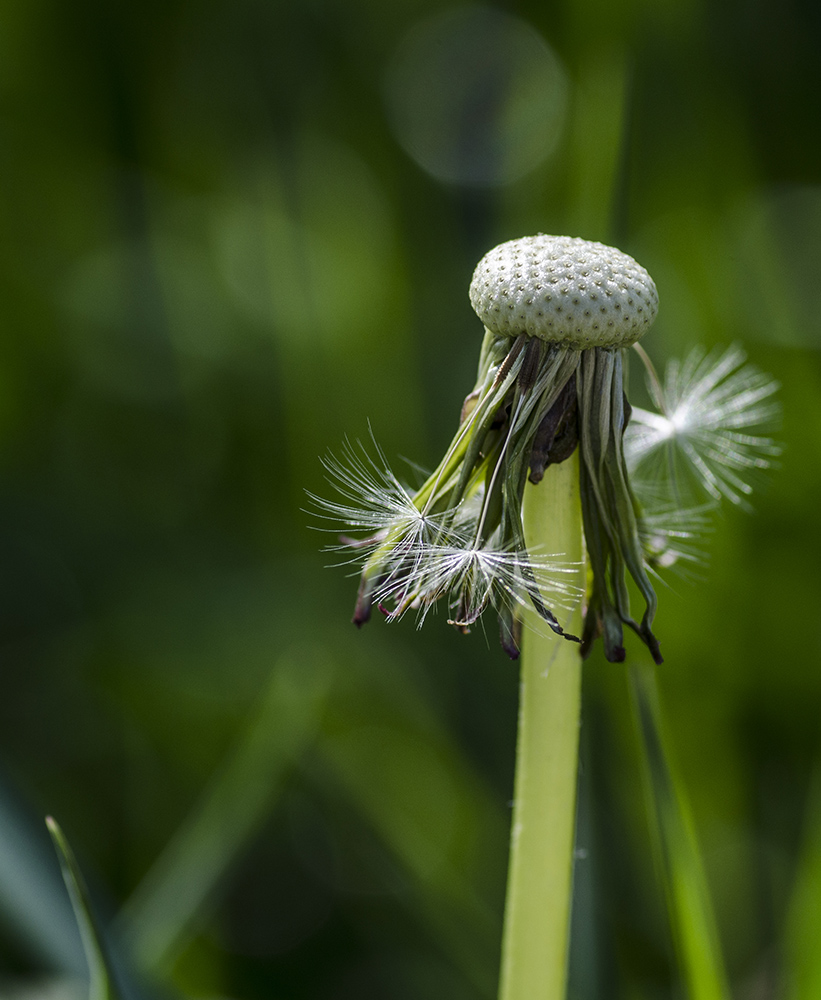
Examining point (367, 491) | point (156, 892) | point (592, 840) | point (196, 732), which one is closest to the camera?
point (367, 491)

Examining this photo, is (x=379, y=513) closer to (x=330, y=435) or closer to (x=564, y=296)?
(x=564, y=296)

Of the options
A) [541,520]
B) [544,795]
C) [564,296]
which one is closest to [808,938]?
[544,795]

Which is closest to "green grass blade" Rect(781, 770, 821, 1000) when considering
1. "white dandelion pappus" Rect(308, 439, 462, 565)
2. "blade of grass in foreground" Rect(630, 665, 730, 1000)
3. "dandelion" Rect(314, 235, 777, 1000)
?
"blade of grass in foreground" Rect(630, 665, 730, 1000)

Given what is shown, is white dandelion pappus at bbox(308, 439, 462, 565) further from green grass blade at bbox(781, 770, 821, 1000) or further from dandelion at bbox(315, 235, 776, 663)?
green grass blade at bbox(781, 770, 821, 1000)

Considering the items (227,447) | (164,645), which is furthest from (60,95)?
(164,645)

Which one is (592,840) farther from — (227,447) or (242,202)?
(242,202)
